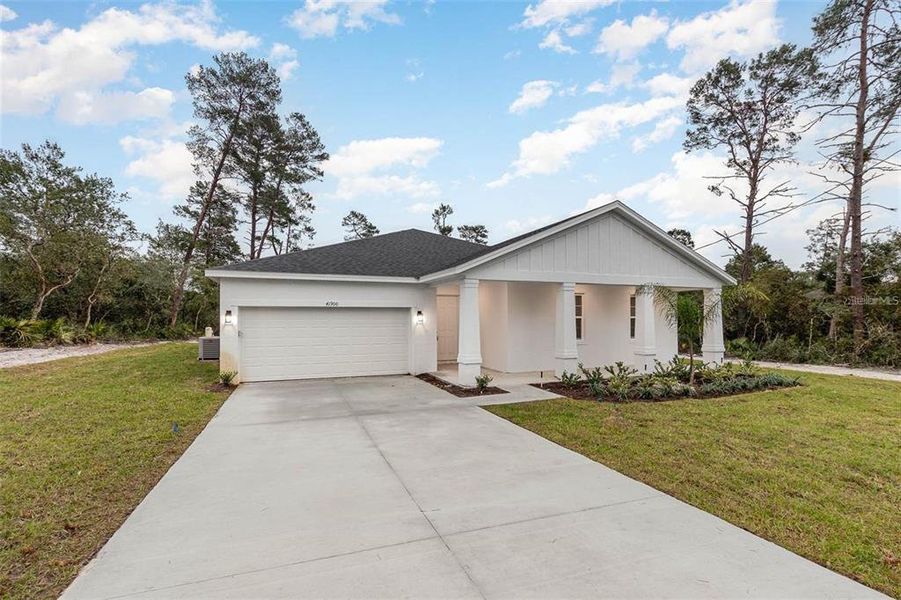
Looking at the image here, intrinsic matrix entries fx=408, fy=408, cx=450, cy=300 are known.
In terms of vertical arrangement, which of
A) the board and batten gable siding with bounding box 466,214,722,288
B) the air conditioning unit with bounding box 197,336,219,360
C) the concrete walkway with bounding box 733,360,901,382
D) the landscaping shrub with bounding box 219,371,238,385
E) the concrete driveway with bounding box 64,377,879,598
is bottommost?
the concrete walkway with bounding box 733,360,901,382

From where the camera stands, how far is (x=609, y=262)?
10.8 m

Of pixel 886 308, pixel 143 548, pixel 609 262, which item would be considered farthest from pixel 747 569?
pixel 886 308

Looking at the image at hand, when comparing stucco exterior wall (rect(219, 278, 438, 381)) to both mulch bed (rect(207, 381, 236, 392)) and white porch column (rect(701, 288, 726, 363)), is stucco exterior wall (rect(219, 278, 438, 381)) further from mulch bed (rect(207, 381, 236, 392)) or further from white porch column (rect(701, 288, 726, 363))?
white porch column (rect(701, 288, 726, 363))

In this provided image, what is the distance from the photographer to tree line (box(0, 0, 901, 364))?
14.0 metres

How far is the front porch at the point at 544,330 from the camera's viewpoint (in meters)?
9.97

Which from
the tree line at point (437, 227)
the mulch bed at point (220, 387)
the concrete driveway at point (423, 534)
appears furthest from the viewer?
the tree line at point (437, 227)

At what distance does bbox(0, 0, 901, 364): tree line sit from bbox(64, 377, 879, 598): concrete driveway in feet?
29.2

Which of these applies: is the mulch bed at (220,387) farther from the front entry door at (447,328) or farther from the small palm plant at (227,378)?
the front entry door at (447,328)

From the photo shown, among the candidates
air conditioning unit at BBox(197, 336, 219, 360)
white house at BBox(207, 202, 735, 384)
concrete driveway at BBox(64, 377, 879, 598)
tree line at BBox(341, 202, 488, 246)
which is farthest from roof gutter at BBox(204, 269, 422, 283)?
tree line at BBox(341, 202, 488, 246)

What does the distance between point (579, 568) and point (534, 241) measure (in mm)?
7985

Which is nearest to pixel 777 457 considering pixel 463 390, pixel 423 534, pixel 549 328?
pixel 423 534

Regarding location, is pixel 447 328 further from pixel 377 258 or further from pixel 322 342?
pixel 322 342

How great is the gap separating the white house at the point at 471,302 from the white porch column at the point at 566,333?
0.08 ft

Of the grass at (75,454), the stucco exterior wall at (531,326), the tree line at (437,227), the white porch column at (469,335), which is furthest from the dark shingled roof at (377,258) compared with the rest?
the tree line at (437,227)
